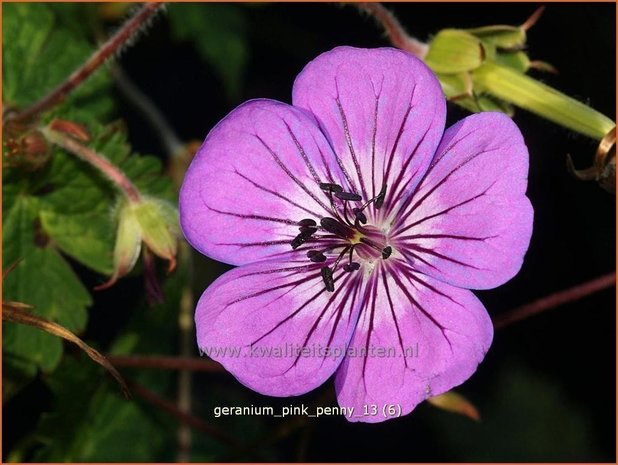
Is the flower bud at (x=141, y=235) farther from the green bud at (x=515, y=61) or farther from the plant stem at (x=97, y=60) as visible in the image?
the green bud at (x=515, y=61)

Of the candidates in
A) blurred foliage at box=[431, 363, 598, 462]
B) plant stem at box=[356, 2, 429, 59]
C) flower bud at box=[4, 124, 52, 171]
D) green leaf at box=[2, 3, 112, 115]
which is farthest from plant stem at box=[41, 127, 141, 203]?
blurred foliage at box=[431, 363, 598, 462]

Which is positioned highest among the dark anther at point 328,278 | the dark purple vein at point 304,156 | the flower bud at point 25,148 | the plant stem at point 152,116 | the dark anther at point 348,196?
the plant stem at point 152,116

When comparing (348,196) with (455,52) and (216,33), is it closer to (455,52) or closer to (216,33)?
(455,52)

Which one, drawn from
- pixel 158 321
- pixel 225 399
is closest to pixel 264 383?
pixel 158 321

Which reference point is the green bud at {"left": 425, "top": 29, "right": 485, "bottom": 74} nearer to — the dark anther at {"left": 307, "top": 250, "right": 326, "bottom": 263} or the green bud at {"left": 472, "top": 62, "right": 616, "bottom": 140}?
the green bud at {"left": 472, "top": 62, "right": 616, "bottom": 140}

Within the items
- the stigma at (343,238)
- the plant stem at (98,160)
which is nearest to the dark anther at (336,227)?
the stigma at (343,238)

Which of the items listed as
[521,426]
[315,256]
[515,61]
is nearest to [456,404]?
[315,256]

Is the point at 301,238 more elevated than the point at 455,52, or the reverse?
the point at 455,52
